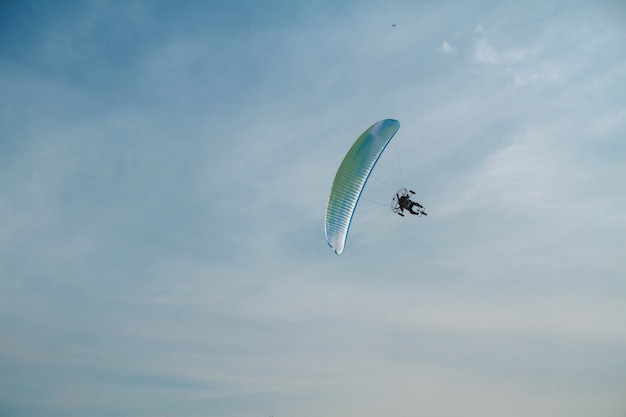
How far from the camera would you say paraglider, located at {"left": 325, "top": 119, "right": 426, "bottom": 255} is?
43094mm

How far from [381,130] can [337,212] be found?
8.28 meters

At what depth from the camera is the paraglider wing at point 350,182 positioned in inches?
1697

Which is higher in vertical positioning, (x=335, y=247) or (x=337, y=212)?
(x=337, y=212)

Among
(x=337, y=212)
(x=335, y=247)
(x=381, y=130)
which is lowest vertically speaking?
(x=335, y=247)

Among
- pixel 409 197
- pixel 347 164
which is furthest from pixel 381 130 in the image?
pixel 409 197

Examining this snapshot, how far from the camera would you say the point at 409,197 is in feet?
156

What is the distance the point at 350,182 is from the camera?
142 feet

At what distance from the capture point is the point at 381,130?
4375cm

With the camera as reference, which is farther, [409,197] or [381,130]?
[409,197]

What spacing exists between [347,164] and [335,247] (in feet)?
24.2

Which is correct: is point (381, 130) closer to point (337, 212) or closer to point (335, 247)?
point (337, 212)

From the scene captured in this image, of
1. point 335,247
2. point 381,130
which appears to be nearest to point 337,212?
point 335,247

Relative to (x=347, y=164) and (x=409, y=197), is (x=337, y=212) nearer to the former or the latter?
(x=347, y=164)

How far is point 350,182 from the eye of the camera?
43.2m
